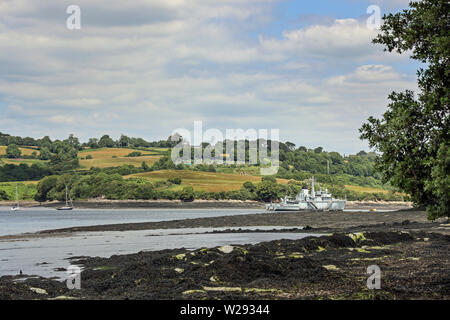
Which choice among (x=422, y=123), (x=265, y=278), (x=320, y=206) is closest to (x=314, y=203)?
(x=320, y=206)

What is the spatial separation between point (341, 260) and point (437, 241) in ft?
39.4

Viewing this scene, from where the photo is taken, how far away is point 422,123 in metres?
17.7

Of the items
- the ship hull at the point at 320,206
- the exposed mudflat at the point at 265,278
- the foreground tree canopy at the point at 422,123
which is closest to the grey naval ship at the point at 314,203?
the ship hull at the point at 320,206

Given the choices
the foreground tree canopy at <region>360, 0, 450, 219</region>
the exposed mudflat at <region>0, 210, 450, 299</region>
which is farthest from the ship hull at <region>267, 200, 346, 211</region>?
the foreground tree canopy at <region>360, 0, 450, 219</region>

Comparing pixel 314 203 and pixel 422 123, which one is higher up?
pixel 422 123

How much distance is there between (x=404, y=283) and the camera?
68.1 feet

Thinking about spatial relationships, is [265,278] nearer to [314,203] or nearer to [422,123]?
[422,123]

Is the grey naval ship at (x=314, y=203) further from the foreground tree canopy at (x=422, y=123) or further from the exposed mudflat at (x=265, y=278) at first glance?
the foreground tree canopy at (x=422, y=123)

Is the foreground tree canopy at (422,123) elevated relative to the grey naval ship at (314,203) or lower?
elevated

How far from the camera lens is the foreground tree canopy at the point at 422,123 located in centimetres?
1697

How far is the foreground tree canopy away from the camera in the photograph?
16969mm

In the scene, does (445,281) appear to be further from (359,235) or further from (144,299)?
(359,235)
